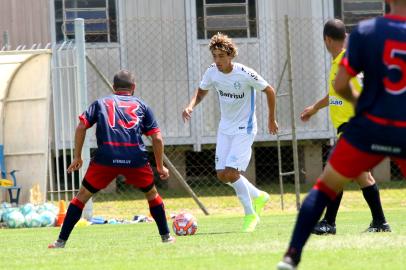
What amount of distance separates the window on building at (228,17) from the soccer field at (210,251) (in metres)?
9.61

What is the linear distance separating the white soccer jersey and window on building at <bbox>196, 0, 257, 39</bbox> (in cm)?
918

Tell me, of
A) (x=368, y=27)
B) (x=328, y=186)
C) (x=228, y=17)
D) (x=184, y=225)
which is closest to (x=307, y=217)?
(x=328, y=186)

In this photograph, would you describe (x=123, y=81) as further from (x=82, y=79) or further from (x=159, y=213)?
(x=82, y=79)

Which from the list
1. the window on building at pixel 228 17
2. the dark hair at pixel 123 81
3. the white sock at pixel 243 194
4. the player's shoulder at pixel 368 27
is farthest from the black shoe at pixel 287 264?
the window on building at pixel 228 17

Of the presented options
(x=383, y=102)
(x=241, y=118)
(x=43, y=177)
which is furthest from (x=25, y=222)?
(x=383, y=102)

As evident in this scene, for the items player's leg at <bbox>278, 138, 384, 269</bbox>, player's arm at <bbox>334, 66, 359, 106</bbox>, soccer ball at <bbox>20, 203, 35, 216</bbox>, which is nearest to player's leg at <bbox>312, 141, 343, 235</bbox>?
player's leg at <bbox>278, 138, 384, 269</bbox>

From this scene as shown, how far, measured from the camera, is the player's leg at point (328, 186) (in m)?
5.58

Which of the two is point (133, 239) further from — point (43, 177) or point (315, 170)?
point (315, 170)

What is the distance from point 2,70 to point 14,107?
0.66 metres

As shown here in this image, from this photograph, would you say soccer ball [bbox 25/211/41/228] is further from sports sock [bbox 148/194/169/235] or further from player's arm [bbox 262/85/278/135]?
sports sock [bbox 148/194/169/235]

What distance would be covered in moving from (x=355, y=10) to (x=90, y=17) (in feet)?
17.2

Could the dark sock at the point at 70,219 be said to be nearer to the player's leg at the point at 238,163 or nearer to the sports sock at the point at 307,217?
the player's leg at the point at 238,163

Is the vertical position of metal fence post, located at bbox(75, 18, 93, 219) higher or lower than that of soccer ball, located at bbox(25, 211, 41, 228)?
higher

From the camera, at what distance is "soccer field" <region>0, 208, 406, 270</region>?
6.79 m
